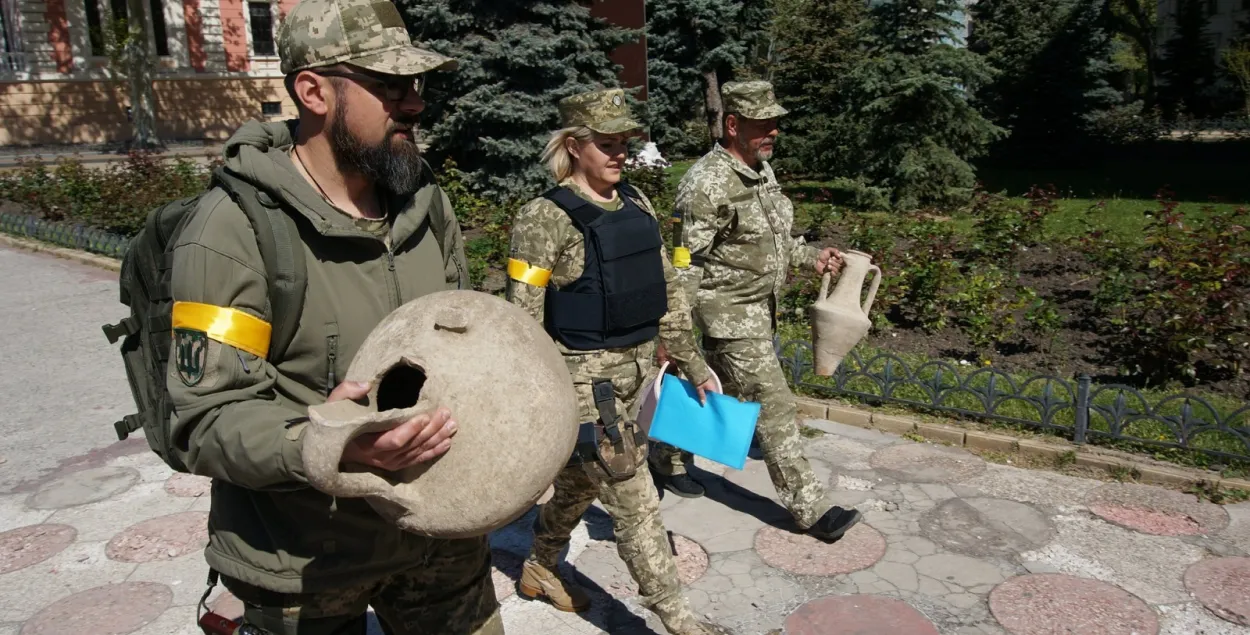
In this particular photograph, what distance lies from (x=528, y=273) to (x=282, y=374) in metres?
1.56

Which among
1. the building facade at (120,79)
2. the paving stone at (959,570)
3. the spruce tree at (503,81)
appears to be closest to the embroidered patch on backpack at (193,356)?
the paving stone at (959,570)

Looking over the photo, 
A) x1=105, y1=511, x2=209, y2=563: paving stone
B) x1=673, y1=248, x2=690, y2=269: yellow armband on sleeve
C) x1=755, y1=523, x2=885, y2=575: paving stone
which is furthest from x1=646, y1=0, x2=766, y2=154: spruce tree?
x1=105, y1=511, x2=209, y2=563: paving stone

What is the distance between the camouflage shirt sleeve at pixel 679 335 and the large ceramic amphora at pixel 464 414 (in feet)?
6.39

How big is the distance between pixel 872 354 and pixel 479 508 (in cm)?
512

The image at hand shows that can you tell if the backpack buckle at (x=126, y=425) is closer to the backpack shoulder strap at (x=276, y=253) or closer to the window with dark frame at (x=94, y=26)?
the backpack shoulder strap at (x=276, y=253)

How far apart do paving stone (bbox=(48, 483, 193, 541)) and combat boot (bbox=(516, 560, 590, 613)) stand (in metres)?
2.27

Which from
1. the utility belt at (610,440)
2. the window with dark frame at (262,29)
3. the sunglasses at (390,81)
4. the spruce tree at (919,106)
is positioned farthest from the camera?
the window with dark frame at (262,29)

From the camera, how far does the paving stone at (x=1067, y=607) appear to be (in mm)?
3760

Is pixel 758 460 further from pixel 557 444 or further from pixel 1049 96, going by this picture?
pixel 1049 96

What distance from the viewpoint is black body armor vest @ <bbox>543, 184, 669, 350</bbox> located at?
3.64 metres

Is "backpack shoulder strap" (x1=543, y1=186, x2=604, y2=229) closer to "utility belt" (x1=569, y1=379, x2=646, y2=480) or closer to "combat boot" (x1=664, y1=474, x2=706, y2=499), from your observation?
"utility belt" (x1=569, y1=379, x2=646, y2=480)

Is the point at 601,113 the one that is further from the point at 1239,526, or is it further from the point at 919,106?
the point at 919,106

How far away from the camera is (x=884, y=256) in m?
8.09

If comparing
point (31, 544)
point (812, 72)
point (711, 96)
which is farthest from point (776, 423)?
point (711, 96)
